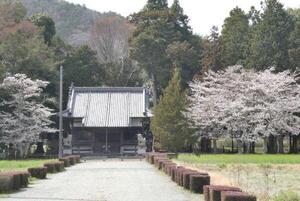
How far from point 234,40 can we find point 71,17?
67725 millimetres

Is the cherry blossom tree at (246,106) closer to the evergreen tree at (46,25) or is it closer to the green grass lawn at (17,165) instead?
the green grass lawn at (17,165)

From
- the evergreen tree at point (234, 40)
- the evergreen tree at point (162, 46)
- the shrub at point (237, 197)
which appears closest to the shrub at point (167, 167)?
the shrub at point (237, 197)

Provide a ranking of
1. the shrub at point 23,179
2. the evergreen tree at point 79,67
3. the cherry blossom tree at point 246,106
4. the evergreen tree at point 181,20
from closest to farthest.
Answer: the shrub at point 23,179
the cherry blossom tree at point 246,106
the evergreen tree at point 79,67
the evergreen tree at point 181,20

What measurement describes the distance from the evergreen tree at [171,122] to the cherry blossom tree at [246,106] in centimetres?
115

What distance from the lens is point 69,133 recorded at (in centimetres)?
5850

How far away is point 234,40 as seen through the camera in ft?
201

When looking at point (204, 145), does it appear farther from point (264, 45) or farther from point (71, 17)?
point (71, 17)

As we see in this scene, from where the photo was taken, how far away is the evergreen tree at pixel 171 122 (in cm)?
5253

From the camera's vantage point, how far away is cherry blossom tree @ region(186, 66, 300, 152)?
174 ft

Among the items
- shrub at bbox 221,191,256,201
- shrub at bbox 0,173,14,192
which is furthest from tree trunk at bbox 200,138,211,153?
shrub at bbox 221,191,256,201

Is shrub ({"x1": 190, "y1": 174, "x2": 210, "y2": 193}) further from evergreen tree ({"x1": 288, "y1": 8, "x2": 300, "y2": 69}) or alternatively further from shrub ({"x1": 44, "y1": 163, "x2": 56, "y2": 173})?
evergreen tree ({"x1": 288, "y1": 8, "x2": 300, "y2": 69})

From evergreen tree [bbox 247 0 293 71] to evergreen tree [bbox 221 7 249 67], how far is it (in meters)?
2.69

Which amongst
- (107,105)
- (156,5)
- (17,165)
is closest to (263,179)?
(17,165)

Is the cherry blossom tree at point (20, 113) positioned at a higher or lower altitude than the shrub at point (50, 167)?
higher
